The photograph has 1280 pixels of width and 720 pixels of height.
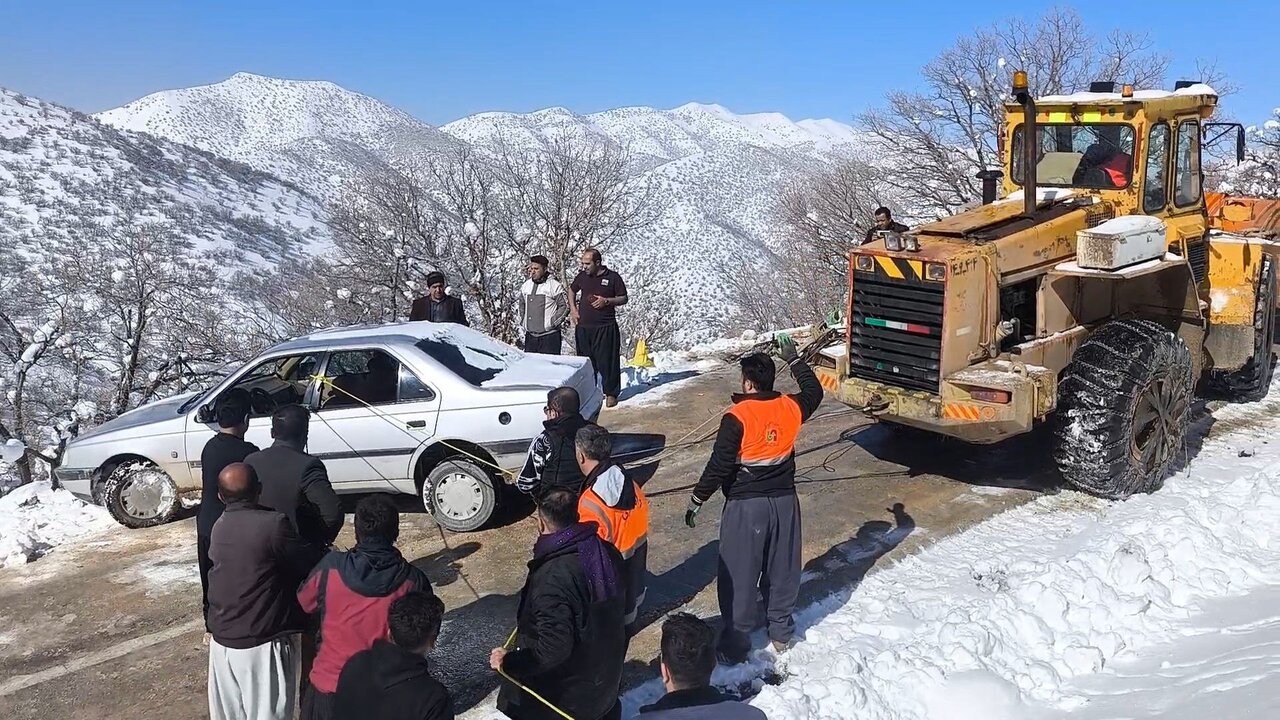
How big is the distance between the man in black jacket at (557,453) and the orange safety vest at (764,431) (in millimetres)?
871

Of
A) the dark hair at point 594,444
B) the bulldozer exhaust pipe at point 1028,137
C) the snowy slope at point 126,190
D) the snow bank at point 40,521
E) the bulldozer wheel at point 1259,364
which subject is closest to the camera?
the dark hair at point 594,444

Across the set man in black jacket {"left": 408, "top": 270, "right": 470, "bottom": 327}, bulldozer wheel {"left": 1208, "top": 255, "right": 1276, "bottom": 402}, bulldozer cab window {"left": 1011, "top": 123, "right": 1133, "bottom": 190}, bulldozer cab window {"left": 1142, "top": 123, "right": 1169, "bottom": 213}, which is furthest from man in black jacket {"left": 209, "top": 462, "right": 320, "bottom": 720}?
bulldozer wheel {"left": 1208, "top": 255, "right": 1276, "bottom": 402}

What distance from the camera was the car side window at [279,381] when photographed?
7.18m

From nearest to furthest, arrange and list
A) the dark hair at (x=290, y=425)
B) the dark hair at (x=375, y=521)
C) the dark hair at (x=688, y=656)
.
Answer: the dark hair at (x=688, y=656) < the dark hair at (x=375, y=521) < the dark hair at (x=290, y=425)

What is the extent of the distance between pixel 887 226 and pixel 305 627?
7.45 metres

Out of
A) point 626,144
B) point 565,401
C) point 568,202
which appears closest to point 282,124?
point 626,144

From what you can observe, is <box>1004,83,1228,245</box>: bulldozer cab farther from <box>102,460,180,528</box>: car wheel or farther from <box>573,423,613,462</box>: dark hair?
<box>102,460,180,528</box>: car wheel

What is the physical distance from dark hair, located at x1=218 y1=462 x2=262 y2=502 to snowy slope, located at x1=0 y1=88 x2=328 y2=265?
34646 millimetres

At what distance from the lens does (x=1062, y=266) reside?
7316mm

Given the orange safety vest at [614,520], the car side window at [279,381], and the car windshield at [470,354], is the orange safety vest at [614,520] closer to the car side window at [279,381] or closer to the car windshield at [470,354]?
the car windshield at [470,354]

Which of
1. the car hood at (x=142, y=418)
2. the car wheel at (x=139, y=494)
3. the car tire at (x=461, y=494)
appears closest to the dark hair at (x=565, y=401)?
the car tire at (x=461, y=494)

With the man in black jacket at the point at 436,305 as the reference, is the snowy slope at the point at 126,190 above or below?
above

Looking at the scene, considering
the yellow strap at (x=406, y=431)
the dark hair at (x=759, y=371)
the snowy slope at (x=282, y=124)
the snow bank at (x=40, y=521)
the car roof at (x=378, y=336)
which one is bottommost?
the snow bank at (x=40, y=521)

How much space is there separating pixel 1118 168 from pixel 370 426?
6.59 m
